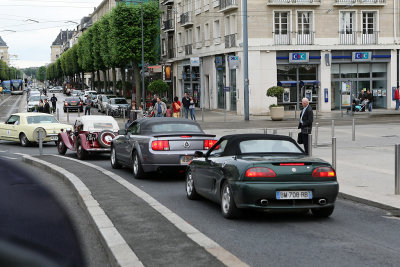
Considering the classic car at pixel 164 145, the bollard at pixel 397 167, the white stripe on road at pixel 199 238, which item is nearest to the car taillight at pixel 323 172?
the white stripe on road at pixel 199 238

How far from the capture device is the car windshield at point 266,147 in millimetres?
9445

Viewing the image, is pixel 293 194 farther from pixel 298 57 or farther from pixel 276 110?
pixel 298 57

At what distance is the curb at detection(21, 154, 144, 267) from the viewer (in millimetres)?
5956

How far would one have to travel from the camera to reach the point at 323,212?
899 cm

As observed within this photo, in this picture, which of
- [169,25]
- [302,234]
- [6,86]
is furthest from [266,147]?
[6,86]

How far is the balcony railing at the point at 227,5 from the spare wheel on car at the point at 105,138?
2745 cm

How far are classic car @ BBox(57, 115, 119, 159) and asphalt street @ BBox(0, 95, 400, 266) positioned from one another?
26.6 feet

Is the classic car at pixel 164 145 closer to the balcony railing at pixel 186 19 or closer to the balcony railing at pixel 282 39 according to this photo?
the balcony railing at pixel 282 39

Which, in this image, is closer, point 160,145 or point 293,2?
point 160,145

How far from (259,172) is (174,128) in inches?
255

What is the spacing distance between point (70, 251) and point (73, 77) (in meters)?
168

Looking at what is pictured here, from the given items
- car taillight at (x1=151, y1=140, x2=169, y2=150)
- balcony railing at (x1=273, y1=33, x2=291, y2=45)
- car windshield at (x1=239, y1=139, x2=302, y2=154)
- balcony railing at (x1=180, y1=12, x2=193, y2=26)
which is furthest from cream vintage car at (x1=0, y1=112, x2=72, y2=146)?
balcony railing at (x1=180, y1=12, x2=193, y2=26)

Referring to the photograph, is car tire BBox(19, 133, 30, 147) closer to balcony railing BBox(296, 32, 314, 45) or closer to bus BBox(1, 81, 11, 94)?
balcony railing BBox(296, 32, 314, 45)

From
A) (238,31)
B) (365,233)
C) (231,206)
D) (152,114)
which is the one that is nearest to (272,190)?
(231,206)
